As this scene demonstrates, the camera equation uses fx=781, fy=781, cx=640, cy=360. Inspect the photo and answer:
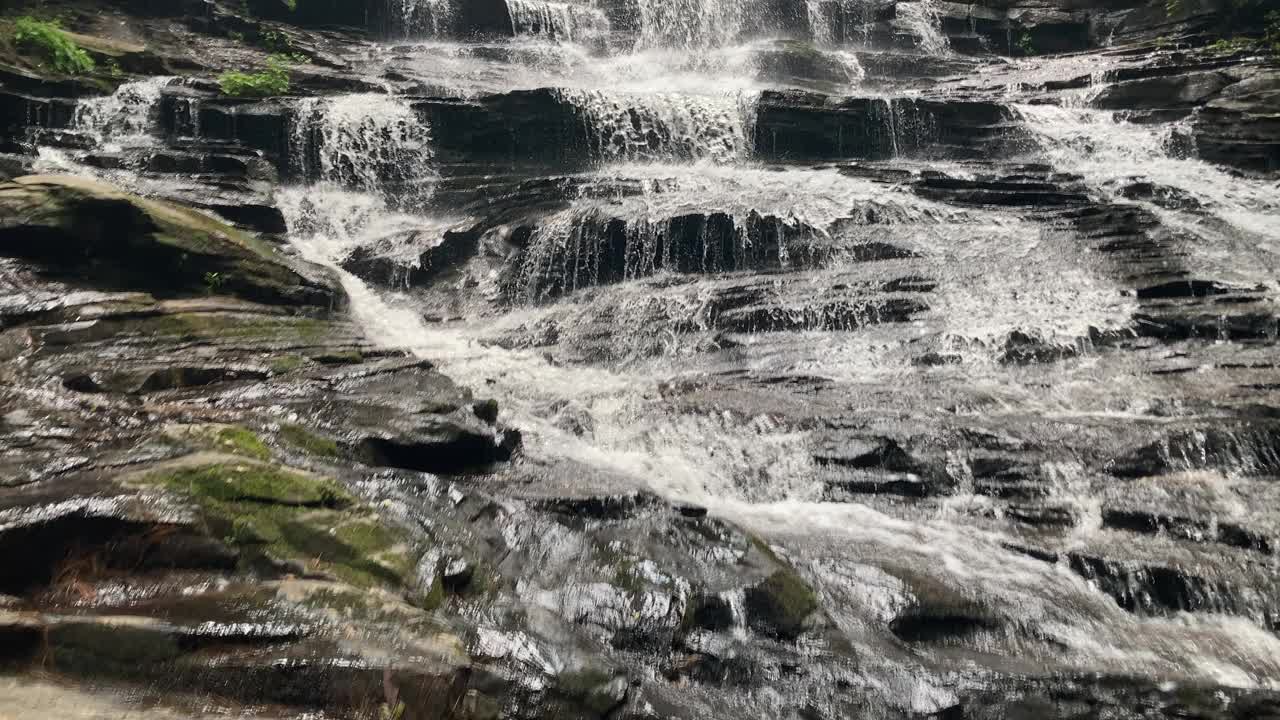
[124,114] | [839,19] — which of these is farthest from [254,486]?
[839,19]

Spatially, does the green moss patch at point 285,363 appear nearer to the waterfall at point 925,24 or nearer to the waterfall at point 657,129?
the waterfall at point 657,129

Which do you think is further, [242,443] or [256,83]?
[256,83]

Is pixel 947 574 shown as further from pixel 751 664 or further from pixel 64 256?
pixel 64 256

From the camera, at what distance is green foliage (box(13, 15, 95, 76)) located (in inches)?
647

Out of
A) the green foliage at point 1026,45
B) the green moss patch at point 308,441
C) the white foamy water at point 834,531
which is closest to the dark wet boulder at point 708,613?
the white foamy water at point 834,531

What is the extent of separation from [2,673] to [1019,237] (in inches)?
568

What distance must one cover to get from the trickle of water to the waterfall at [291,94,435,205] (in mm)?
2827

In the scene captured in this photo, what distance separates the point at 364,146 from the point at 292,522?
1557 cm

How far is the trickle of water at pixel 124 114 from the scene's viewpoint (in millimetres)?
15976

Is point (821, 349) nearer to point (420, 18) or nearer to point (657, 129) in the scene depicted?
point (657, 129)

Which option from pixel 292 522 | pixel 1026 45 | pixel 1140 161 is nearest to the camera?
pixel 292 522

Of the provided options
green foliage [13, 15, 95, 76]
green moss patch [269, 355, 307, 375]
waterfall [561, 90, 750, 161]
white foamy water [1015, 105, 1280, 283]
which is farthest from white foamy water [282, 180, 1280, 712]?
green foliage [13, 15, 95, 76]

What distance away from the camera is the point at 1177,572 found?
5.83m

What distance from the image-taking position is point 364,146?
18.3 m
